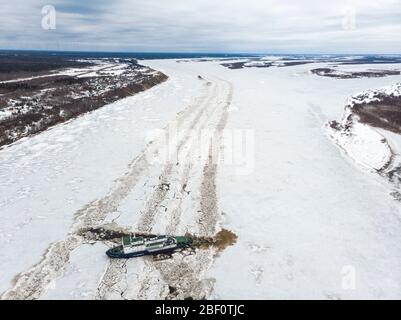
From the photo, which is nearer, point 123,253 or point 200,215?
point 123,253

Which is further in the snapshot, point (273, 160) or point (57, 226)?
point (273, 160)

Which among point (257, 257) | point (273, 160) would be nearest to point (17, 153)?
point (273, 160)

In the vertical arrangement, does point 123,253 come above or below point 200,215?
below

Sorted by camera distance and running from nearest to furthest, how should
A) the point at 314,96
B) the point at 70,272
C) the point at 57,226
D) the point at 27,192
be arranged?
the point at 70,272
the point at 57,226
the point at 27,192
the point at 314,96

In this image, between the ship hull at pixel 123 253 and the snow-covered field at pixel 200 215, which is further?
the ship hull at pixel 123 253

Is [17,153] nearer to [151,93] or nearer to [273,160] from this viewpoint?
[273,160]

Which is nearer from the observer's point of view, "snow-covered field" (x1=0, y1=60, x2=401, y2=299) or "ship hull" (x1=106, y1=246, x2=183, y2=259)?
"snow-covered field" (x1=0, y1=60, x2=401, y2=299)
